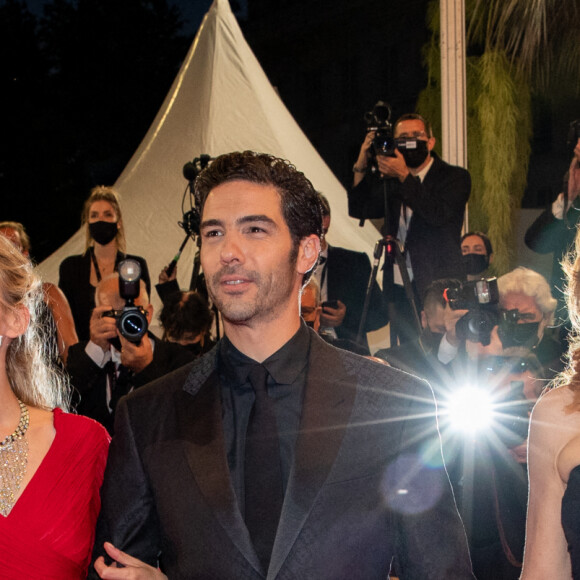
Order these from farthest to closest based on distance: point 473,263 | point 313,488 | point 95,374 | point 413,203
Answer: point 473,263
point 413,203
point 95,374
point 313,488

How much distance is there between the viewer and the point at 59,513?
262cm

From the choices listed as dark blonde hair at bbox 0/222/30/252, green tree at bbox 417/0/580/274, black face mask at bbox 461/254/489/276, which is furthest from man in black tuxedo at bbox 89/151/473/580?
green tree at bbox 417/0/580/274

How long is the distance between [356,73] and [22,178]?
1295 centimetres

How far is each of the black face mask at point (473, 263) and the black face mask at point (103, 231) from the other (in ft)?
7.03

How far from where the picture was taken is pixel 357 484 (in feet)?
7.04

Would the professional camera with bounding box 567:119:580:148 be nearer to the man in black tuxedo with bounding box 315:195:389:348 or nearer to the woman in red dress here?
the man in black tuxedo with bounding box 315:195:389:348

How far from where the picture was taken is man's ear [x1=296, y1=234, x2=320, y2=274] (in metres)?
2.43

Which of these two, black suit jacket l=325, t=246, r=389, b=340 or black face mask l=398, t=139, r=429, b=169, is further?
black suit jacket l=325, t=246, r=389, b=340

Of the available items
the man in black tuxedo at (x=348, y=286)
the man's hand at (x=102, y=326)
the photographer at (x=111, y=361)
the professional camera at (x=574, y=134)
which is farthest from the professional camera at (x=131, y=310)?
the professional camera at (x=574, y=134)

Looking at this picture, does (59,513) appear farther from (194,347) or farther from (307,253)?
(194,347)

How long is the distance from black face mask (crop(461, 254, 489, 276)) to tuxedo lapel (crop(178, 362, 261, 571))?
323 centimetres

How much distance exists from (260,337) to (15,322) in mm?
834

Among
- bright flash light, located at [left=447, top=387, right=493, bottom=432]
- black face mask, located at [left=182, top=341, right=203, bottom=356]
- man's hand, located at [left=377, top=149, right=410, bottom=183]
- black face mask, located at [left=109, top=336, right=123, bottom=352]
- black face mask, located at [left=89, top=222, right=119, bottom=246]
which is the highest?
man's hand, located at [left=377, top=149, right=410, bottom=183]

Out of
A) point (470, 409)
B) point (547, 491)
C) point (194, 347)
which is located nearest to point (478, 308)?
point (470, 409)
